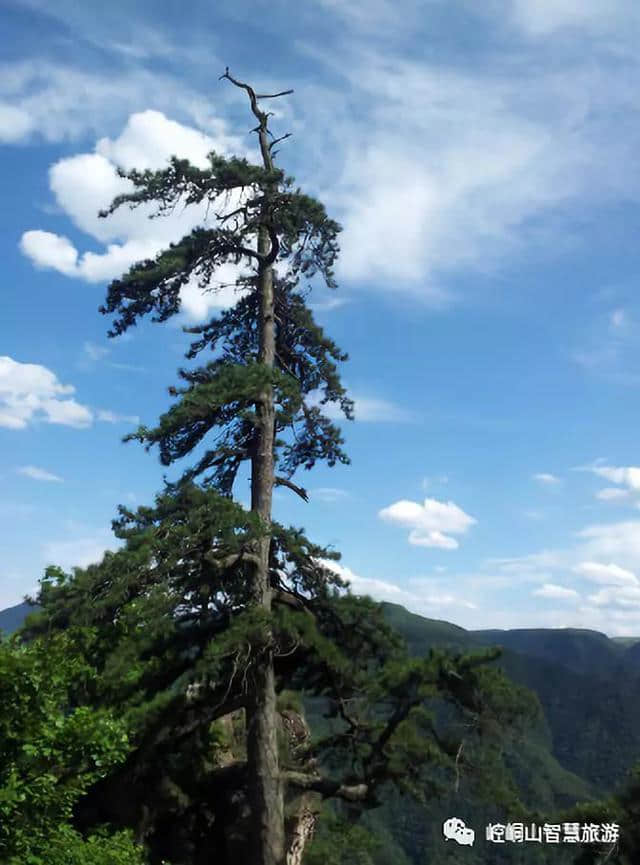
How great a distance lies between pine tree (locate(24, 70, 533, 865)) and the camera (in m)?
11.9

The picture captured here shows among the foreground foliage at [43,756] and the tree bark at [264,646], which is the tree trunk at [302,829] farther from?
the foreground foliage at [43,756]

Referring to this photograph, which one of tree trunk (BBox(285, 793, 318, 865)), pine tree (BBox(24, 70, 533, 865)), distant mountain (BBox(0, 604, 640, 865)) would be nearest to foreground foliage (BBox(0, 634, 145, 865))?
pine tree (BBox(24, 70, 533, 865))

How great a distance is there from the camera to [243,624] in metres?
12.1

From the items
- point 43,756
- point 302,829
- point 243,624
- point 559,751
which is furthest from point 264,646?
point 559,751

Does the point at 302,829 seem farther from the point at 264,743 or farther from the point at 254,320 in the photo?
the point at 254,320

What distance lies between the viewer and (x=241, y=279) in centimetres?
1711

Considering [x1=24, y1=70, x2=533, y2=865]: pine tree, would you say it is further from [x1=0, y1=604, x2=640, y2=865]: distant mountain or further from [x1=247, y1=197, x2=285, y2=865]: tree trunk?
[x1=0, y1=604, x2=640, y2=865]: distant mountain

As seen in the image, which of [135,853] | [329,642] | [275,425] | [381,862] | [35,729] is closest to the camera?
[35,729]

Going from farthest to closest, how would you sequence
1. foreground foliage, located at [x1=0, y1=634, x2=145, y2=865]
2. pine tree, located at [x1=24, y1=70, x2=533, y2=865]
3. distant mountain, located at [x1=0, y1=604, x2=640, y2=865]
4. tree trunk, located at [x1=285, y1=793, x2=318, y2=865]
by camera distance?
1. distant mountain, located at [x1=0, y1=604, x2=640, y2=865]
2. tree trunk, located at [x1=285, y1=793, x2=318, y2=865]
3. pine tree, located at [x1=24, y1=70, x2=533, y2=865]
4. foreground foliage, located at [x1=0, y1=634, x2=145, y2=865]

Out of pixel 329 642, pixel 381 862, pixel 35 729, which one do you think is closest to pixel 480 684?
pixel 329 642

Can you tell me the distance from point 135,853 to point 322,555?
19.1 feet

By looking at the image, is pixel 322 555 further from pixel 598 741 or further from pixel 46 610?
pixel 598 741

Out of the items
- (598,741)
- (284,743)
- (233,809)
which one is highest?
(284,743)

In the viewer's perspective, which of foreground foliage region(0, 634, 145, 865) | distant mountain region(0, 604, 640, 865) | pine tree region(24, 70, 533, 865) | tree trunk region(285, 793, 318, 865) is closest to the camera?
foreground foliage region(0, 634, 145, 865)
